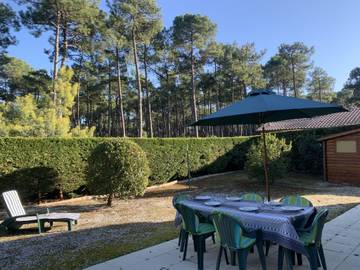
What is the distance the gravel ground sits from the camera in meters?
5.00

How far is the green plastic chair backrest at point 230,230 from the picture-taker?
365cm

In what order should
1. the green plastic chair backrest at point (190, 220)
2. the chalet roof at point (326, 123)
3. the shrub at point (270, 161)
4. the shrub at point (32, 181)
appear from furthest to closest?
the chalet roof at point (326, 123)
the shrub at point (270, 161)
the shrub at point (32, 181)
the green plastic chair backrest at point (190, 220)

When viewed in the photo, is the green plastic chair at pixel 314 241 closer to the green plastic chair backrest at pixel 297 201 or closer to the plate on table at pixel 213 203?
the green plastic chair backrest at pixel 297 201

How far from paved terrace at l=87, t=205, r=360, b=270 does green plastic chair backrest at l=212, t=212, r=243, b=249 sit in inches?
25.0

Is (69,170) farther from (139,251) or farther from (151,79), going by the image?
(151,79)

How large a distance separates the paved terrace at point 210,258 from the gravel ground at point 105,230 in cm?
40

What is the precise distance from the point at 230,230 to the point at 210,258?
1103 millimetres

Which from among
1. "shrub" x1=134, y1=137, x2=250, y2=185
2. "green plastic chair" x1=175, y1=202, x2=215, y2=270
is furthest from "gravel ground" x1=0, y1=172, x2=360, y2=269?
"shrub" x1=134, y1=137, x2=250, y2=185

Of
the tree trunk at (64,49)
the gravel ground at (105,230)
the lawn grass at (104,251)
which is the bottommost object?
the gravel ground at (105,230)

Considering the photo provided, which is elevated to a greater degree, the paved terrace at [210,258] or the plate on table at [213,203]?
the plate on table at [213,203]

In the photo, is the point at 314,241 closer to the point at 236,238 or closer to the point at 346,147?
the point at 236,238

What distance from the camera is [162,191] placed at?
12.3 metres

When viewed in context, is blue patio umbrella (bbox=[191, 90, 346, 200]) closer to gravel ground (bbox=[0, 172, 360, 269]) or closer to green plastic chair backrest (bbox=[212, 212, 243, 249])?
green plastic chair backrest (bbox=[212, 212, 243, 249])

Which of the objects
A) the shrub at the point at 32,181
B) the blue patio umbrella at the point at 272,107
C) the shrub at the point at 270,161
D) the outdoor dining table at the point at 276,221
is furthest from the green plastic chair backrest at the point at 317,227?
the shrub at the point at 270,161
